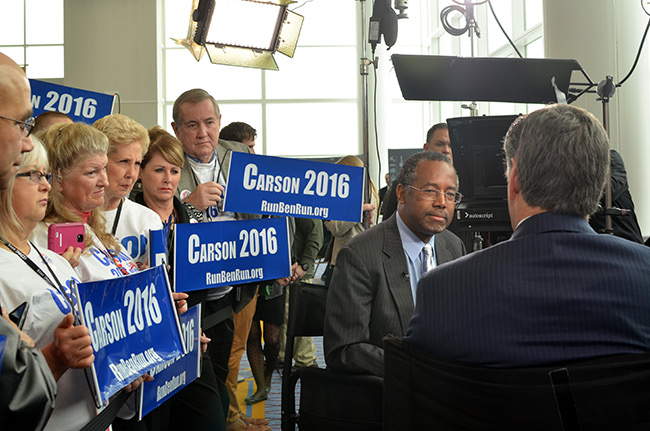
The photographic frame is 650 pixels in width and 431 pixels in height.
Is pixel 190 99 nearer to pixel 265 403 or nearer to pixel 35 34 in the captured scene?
pixel 265 403

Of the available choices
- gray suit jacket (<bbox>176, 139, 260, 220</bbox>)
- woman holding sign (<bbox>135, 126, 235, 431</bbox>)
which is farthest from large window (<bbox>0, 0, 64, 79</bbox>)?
woman holding sign (<bbox>135, 126, 235, 431</bbox>)

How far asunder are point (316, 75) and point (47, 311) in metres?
13.9

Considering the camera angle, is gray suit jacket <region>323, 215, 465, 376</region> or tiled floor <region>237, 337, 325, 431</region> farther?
tiled floor <region>237, 337, 325, 431</region>

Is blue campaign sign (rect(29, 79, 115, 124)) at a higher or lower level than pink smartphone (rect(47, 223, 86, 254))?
higher

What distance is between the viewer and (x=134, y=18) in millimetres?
13945

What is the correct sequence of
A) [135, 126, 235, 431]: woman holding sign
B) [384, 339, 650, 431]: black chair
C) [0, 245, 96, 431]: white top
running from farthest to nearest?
[135, 126, 235, 431]: woman holding sign, [0, 245, 96, 431]: white top, [384, 339, 650, 431]: black chair

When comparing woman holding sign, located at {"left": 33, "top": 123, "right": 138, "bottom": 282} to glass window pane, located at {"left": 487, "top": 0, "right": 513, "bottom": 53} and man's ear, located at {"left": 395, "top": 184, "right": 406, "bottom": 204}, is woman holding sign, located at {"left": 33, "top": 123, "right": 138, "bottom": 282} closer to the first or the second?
man's ear, located at {"left": 395, "top": 184, "right": 406, "bottom": 204}

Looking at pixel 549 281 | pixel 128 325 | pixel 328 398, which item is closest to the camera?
pixel 549 281

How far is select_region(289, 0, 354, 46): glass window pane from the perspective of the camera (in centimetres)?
1487

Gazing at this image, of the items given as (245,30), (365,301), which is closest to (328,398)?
(365,301)

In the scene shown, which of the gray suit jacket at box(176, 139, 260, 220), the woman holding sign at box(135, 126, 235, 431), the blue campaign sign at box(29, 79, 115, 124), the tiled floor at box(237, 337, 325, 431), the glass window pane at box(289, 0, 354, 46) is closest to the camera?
the woman holding sign at box(135, 126, 235, 431)

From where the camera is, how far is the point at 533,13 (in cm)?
880

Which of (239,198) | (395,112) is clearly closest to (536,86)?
(239,198)

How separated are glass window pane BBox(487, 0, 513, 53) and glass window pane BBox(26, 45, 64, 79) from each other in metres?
9.33
